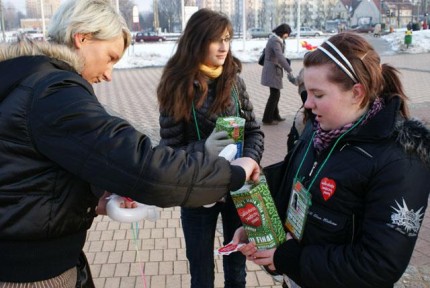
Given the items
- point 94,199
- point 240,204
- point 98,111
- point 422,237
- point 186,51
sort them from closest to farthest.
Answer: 1. point 98,111
2. point 94,199
3. point 240,204
4. point 186,51
5. point 422,237

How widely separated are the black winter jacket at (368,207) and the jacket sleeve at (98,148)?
55 cm

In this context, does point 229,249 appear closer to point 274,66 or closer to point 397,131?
point 397,131

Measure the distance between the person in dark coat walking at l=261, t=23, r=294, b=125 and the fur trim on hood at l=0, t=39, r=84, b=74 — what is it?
7.02 metres

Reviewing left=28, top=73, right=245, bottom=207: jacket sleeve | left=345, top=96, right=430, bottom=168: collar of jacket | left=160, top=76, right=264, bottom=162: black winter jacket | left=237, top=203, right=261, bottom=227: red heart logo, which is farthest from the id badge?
left=160, top=76, right=264, bottom=162: black winter jacket

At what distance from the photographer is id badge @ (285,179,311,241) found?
174 cm

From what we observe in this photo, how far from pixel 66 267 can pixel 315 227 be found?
942 millimetres

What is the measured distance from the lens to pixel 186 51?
2611 mm

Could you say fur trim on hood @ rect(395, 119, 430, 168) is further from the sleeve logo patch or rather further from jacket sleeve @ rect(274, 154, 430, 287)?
the sleeve logo patch

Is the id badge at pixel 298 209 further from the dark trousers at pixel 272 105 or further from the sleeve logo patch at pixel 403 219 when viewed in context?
the dark trousers at pixel 272 105

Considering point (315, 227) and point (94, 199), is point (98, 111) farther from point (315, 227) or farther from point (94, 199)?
point (315, 227)

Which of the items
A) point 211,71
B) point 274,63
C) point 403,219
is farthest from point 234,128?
point 274,63

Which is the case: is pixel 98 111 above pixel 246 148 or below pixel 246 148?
above

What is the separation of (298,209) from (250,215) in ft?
0.63

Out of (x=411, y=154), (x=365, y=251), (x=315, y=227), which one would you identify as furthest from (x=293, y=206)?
(x=411, y=154)
